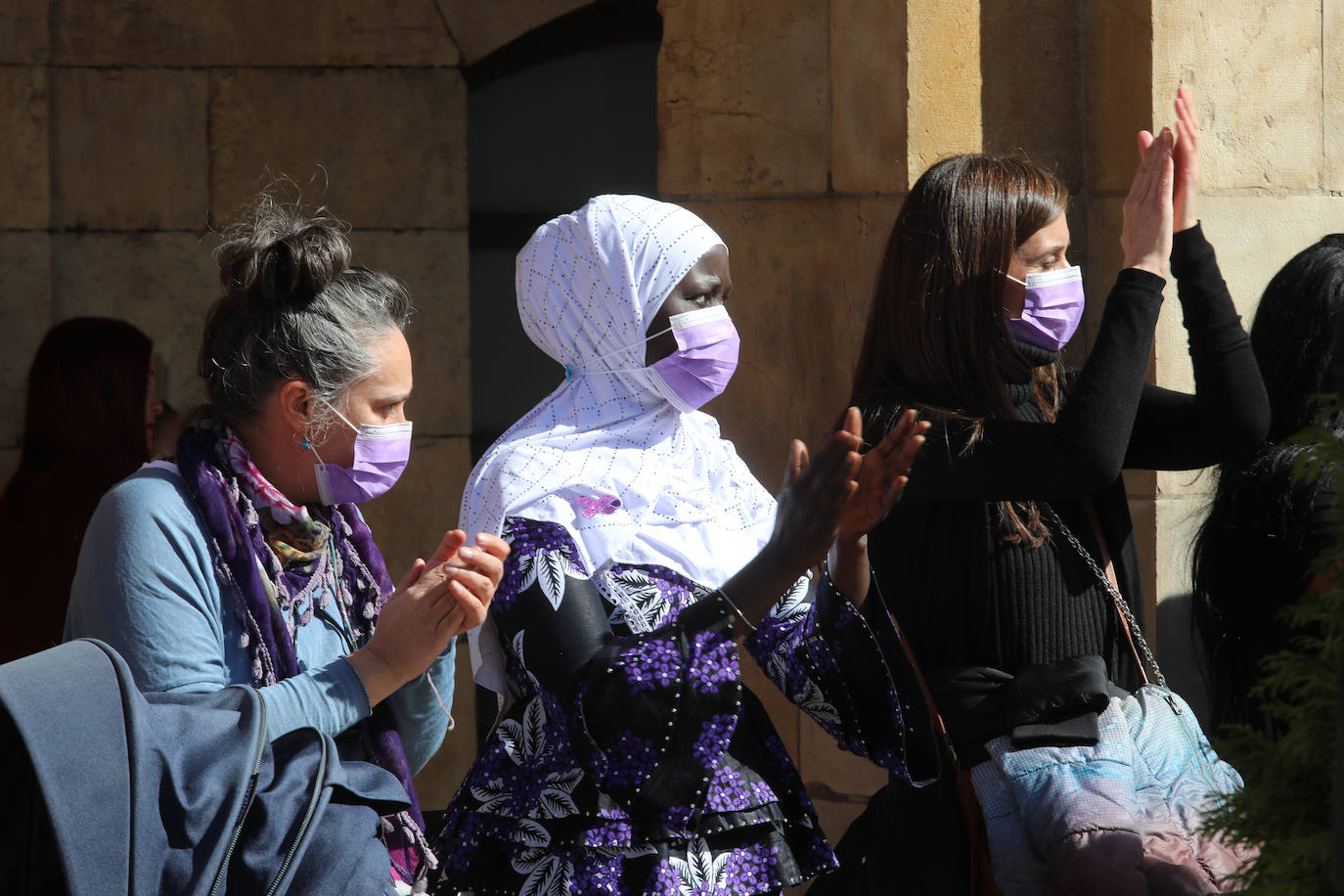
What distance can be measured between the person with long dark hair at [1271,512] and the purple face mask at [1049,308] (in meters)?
0.62

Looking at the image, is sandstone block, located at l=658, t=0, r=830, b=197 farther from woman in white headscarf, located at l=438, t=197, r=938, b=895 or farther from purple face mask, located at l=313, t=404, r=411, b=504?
purple face mask, located at l=313, t=404, r=411, b=504

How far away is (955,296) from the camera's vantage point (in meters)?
2.73

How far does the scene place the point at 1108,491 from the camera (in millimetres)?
2742

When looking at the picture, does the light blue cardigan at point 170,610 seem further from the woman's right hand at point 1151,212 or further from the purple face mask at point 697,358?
the woman's right hand at point 1151,212

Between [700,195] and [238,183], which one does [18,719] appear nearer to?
[700,195]

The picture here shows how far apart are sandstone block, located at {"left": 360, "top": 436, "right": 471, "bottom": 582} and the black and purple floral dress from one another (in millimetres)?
2959

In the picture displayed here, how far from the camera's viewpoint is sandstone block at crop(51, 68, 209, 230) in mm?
5078

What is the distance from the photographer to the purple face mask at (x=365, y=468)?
8.18 feet

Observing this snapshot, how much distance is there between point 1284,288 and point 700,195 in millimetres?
1540

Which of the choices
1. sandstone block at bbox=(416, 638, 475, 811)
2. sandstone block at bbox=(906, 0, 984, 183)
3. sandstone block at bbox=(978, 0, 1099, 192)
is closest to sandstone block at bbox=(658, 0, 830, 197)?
sandstone block at bbox=(906, 0, 984, 183)

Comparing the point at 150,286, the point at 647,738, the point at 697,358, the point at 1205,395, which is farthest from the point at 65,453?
the point at 1205,395

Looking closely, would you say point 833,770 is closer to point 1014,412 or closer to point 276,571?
point 1014,412

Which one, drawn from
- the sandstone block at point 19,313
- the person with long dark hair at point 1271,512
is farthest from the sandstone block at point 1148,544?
the sandstone block at point 19,313

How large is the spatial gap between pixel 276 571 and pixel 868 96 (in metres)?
2.19
